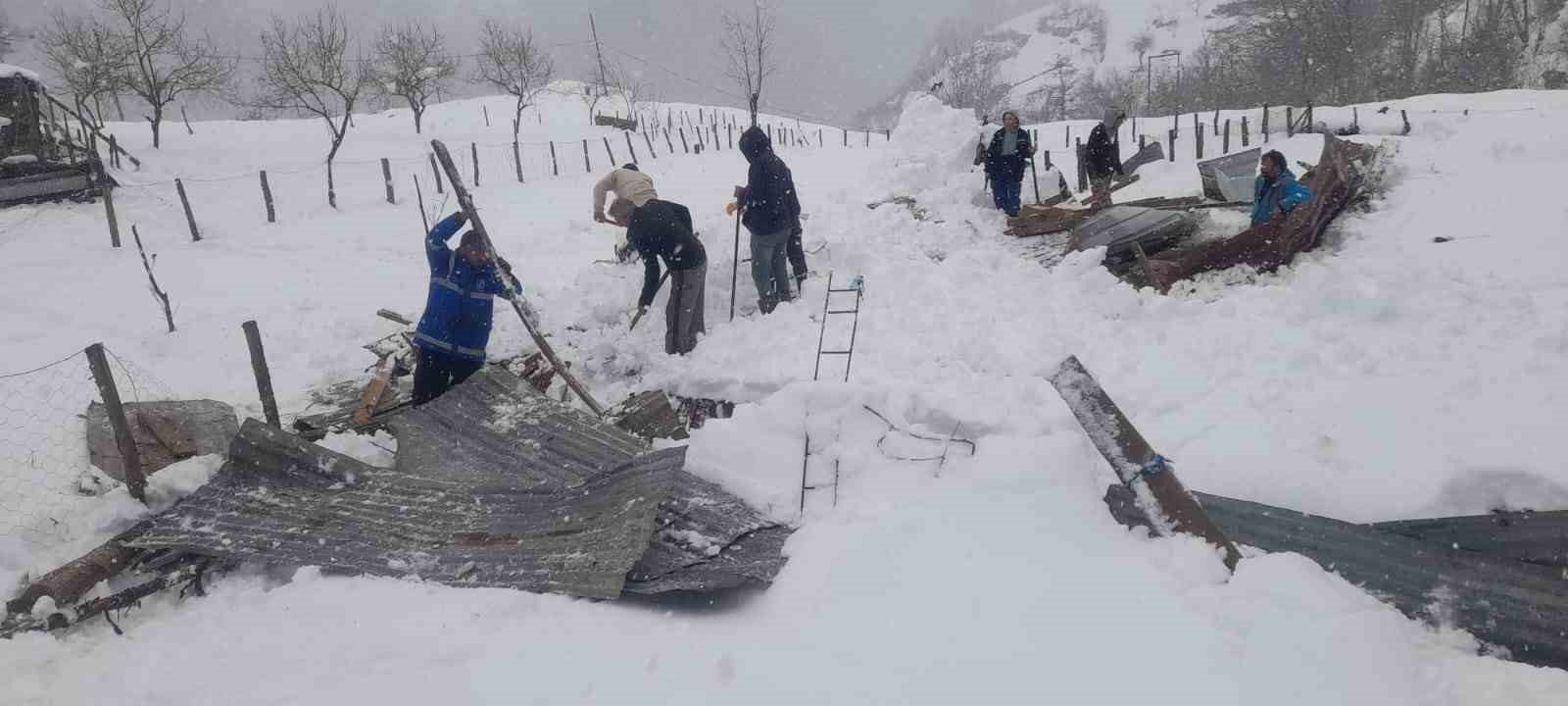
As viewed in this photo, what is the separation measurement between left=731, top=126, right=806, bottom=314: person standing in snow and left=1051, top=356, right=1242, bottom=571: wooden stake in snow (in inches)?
140

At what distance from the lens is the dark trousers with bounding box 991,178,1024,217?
8.84 metres

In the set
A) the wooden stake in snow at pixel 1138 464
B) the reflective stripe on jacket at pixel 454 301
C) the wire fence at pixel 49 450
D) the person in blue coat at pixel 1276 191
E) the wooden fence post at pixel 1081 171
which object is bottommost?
the wire fence at pixel 49 450

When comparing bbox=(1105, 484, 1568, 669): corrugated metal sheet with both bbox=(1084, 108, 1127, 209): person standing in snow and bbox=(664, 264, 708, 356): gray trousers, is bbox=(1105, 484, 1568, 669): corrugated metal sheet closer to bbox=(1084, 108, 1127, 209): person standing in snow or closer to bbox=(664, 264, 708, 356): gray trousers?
bbox=(664, 264, 708, 356): gray trousers

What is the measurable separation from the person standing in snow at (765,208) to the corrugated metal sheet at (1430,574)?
3.90m

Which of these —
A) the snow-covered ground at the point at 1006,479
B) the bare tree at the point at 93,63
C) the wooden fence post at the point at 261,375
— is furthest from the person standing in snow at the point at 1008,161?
the bare tree at the point at 93,63

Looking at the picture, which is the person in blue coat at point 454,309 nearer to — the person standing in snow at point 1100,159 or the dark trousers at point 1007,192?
the dark trousers at point 1007,192

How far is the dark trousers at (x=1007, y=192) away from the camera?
8844 millimetres

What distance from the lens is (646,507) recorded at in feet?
10.8

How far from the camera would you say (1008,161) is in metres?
8.78

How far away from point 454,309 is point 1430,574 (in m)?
5.24

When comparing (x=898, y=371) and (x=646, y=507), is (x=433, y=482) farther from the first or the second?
(x=898, y=371)

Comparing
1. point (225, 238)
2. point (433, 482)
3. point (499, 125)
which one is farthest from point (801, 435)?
point (499, 125)

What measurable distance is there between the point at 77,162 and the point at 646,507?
20248 millimetres

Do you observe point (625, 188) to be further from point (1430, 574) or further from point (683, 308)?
point (1430, 574)
